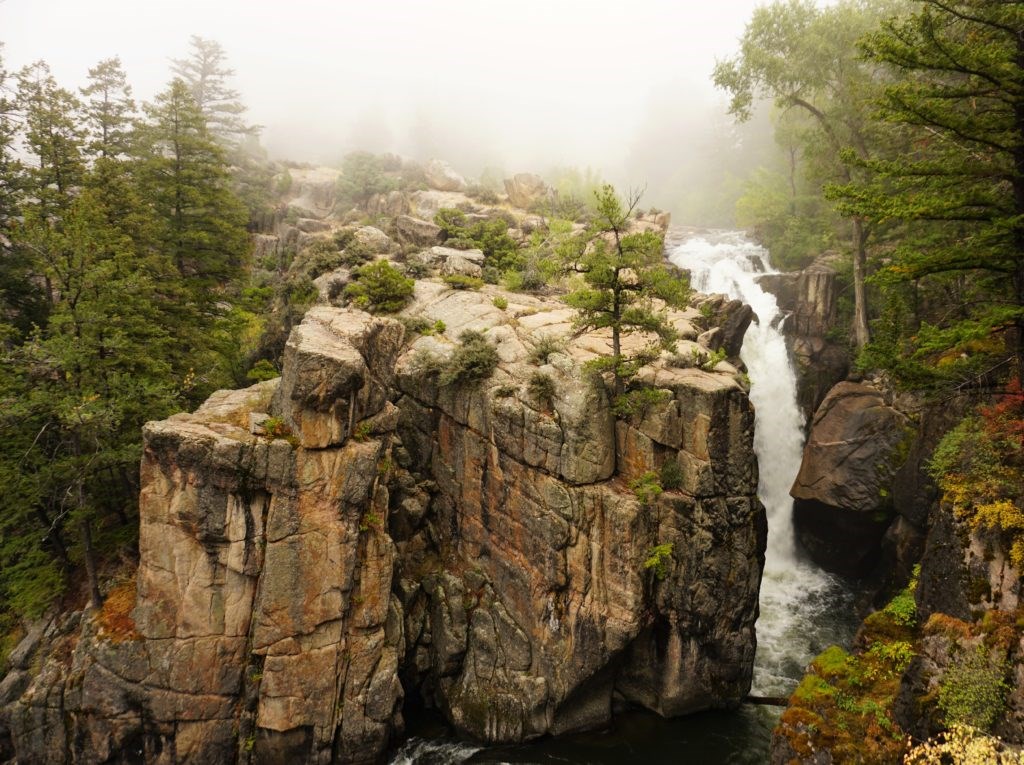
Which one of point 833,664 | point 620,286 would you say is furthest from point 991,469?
point 620,286

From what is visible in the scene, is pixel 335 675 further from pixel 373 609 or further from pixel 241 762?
pixel 241 762

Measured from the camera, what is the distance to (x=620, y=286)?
1869 centimetres

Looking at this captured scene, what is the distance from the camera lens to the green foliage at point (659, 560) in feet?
58.9

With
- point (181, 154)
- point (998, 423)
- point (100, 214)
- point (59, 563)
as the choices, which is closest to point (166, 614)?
point (59, 563)

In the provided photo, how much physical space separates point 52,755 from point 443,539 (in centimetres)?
1366

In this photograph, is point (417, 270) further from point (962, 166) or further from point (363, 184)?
point (363, 184)

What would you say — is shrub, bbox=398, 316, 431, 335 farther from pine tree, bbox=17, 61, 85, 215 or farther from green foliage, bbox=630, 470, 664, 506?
pine tree, bbox=17, 61, 85, 215

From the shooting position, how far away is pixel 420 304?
2566 centimetres

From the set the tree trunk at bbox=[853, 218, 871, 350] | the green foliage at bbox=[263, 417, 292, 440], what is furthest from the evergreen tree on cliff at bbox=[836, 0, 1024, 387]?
the green foliage at bbox=[263, 417, 292, 440]

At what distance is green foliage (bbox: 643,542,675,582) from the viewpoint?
1795 centimetres

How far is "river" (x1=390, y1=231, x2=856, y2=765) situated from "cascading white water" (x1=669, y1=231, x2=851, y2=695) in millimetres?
53

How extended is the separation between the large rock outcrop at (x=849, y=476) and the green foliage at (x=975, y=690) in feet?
52.1

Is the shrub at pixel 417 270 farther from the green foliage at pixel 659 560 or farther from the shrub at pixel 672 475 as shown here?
the green foliage at pixel 659 560

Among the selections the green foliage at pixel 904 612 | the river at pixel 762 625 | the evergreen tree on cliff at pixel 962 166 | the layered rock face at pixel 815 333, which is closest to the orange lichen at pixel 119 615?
the river at pixel 762 625
